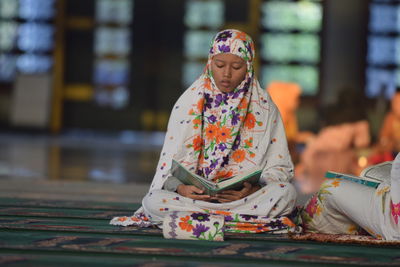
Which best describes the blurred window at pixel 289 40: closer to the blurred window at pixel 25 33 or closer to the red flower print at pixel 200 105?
the blurred window at pixel 25 33

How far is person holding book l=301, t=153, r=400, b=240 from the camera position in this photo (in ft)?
→ 9.19

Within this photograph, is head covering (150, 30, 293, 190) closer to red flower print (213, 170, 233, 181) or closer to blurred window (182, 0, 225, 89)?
red flower print (213, 170, 233, 181)

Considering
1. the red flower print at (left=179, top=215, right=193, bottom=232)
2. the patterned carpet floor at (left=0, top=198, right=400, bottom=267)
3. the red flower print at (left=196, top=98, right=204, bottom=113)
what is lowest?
the patterned carpet floor at (left=0, top=198, right=400, bottom=267)

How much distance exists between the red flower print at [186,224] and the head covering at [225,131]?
388mm

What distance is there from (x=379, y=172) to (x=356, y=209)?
0.20 meters

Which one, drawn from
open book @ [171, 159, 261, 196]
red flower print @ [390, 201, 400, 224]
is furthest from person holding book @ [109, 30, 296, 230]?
red flower print @ [390, 201, 400, 224]

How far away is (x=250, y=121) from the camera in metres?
3.28

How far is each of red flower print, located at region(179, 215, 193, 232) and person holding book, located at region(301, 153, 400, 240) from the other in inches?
20.4

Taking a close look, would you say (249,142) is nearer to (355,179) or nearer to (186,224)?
(355,179)

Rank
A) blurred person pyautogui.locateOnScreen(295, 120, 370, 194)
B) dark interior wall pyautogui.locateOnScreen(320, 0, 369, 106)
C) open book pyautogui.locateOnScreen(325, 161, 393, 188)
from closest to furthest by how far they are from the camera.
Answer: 1. open book pyautogui.locateOnScreen(325, 161, 393, 188)
2. blurred person pyautogui.locateOnScreen(295, 120, 370, 194)
3. dark interior wall pyautogui.locateOnScreen(320, 0, 369, 106)

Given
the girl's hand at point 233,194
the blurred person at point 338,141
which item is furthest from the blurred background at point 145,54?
the girl's hand at point 233,194

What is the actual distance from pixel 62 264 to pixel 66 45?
8673 mm

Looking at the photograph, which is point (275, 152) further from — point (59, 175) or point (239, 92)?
point (59, 175)

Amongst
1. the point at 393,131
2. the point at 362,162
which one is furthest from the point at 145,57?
the point at 362,162
